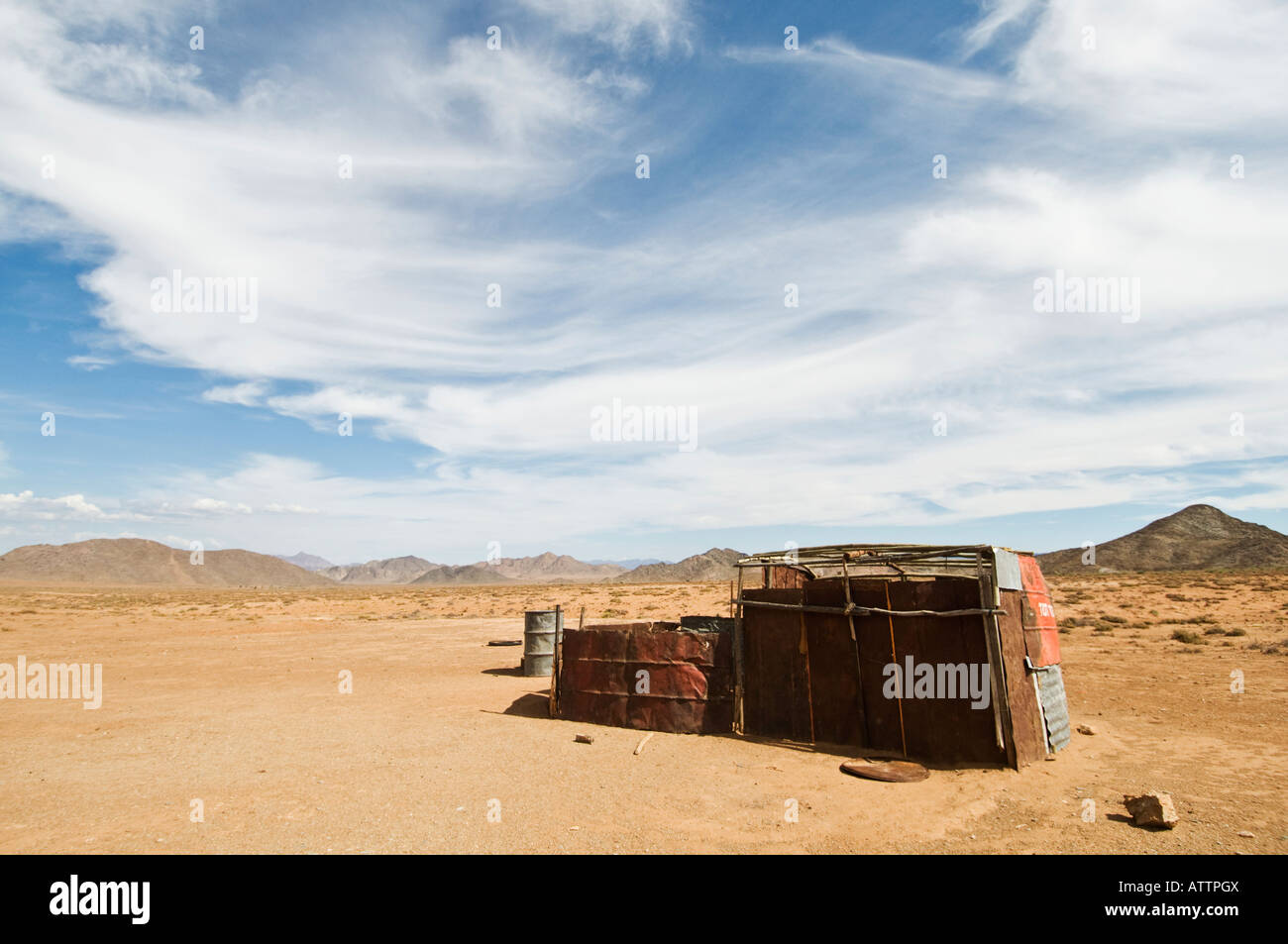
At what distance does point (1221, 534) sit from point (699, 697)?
123m

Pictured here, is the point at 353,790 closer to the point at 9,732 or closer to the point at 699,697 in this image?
the point at 699,697

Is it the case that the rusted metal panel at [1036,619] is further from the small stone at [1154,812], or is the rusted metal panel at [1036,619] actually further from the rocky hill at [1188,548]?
the rocky hill at [1188,548]

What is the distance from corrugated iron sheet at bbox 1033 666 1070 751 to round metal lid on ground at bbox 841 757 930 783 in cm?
233

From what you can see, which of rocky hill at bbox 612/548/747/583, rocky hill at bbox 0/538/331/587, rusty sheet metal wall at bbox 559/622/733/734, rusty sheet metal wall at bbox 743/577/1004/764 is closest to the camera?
rusty sheet metal wall at bbox 743/577/1004/764

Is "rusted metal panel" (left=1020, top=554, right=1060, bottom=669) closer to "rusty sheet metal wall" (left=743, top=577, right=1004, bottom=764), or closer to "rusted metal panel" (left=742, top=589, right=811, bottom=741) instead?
"rusty sheet metal wall" (left=743, top=577, right=1004, bottom=764)

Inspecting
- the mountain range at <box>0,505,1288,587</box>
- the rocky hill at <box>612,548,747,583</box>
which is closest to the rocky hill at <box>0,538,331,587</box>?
the mountain range at <box>0,505,1288,587</box>

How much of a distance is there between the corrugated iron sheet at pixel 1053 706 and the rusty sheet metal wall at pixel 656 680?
16.0ft

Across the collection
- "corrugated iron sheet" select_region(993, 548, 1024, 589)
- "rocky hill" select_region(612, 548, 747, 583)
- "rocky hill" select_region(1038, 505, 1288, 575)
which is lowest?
"rocky hill" select_region(612, 548, 747, 583)

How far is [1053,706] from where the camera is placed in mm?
11484

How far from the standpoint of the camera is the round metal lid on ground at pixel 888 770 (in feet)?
32.3

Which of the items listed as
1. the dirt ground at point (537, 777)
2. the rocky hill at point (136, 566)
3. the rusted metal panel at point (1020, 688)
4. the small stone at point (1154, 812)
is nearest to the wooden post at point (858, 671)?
the dirt ground at point (537, 777)

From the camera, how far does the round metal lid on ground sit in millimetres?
9852
